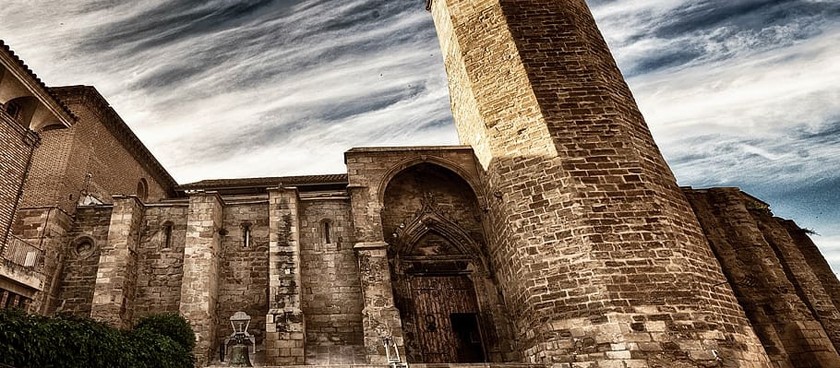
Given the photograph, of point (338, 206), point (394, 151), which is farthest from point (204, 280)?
point (394, 151)

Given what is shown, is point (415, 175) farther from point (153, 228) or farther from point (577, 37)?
point (153, 228)

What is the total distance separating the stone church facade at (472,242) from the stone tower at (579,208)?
0.04 m

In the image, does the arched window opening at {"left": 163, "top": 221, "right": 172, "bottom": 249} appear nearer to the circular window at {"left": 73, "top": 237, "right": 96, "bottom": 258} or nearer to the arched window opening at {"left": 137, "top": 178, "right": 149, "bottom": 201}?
the circular window at {"left": 73, "top": 237, "right": 96, "bottom": 258}

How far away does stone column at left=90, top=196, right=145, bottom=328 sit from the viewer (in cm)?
1095

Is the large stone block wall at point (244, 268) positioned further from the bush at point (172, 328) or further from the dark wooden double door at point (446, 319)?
the dark wooden double door at point (446, 319)

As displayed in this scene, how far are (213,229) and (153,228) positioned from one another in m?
1.87

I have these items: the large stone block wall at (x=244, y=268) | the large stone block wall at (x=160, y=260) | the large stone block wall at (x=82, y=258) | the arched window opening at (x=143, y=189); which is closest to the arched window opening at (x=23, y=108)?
the large stone block wall at (x=82, y=258)

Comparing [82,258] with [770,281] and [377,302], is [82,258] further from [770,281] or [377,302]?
[770,281]

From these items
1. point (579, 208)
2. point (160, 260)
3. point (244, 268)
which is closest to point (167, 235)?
point (160, 260)

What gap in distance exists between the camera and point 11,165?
363 inches

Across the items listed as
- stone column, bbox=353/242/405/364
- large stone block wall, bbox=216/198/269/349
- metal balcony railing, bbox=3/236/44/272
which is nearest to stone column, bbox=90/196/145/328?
metal balcony railing, bbox=3/236/44/272

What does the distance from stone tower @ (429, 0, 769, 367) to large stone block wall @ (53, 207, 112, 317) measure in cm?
1025

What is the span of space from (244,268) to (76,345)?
6.37m

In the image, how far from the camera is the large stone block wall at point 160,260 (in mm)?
11789
